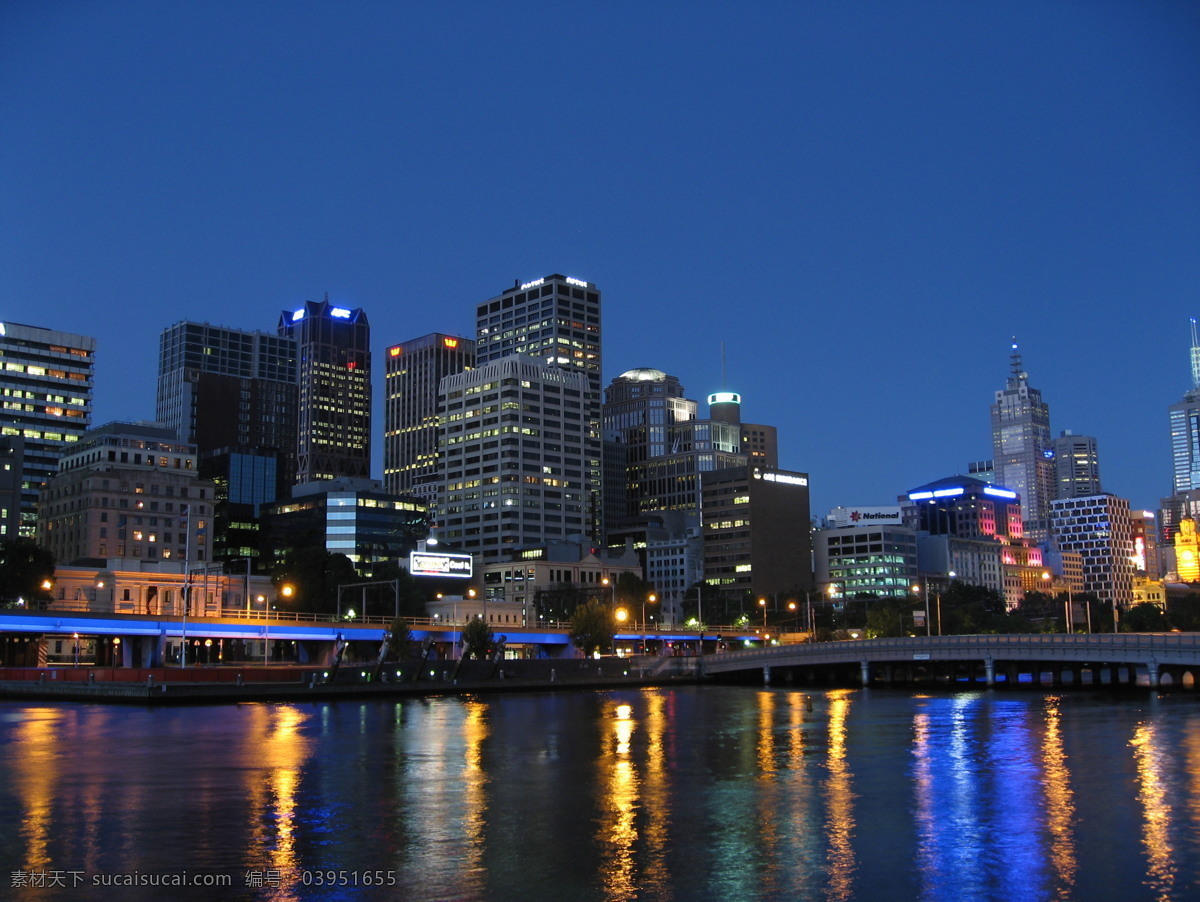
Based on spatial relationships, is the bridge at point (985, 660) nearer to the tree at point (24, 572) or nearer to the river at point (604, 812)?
the river at point (604, 812)

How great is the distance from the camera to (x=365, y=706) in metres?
114

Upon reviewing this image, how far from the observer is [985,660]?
145 m

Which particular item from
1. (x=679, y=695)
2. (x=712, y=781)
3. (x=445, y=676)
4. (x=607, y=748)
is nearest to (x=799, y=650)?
(x=679, y=695)

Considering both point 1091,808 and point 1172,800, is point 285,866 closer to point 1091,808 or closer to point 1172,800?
point 1091,808

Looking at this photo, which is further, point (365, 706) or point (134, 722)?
point (365, 706)

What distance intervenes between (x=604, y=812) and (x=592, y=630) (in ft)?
446

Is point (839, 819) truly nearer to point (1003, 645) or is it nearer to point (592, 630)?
point (1003, 645)

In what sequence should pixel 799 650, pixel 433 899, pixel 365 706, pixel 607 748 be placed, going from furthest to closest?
pixel 799 650 < pixel 365 706 < pixel 607 748 < pixel 433 899

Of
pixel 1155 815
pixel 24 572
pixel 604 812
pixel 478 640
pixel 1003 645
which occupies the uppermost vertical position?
pixel 24 572

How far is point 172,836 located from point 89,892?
7.93m

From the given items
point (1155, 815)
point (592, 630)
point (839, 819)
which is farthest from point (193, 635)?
point (1155, 815)

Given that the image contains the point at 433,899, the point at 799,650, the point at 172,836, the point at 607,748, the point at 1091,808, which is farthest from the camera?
the point at 799,650

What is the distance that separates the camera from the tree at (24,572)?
16775 centimetres

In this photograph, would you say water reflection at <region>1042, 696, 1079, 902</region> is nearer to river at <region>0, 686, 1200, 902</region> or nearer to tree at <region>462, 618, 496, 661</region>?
river at <region>0, 686, 1200, 902</region>
